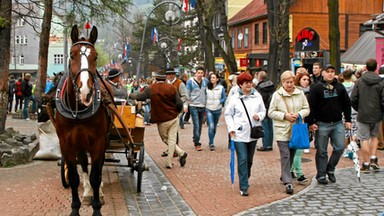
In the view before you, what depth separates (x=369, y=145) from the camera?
10.7 metres

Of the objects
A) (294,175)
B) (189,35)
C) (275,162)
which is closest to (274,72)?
(275,162)

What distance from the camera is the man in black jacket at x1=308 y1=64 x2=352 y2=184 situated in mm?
9380

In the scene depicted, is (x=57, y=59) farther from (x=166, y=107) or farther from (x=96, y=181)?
(x=96, y=181)

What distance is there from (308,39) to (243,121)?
23875mm

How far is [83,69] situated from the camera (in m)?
6.77

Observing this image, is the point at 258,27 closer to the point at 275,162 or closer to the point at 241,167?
the point at 275,162

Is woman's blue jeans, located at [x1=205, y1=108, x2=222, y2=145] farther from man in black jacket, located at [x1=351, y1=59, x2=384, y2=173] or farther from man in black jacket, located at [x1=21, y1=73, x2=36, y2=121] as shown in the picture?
man in black jacket, located at [x1=21, y1=73, x2=36, y2=121]

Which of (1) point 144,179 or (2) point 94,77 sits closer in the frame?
(2) point 94,77

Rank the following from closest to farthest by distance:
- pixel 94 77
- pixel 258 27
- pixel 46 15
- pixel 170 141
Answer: pixel 94 77, pixel 170 141, pixel 46 15, pixel 258 27

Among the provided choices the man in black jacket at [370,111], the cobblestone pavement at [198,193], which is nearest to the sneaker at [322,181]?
the cobblestone pavement at [198,193]

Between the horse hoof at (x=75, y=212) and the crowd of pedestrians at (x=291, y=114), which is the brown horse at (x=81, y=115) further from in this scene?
the crowd of pedestrians at (x=291, y=114)

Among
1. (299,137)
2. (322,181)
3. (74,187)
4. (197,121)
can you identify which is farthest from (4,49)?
(322,181)

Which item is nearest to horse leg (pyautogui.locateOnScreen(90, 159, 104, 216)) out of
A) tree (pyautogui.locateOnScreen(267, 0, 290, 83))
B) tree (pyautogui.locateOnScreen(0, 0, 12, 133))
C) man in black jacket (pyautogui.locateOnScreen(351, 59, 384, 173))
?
man in black jacket (pyautogui.locateOnScreen(351, 59, 384, 173))

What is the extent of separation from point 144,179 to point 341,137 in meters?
3.54
